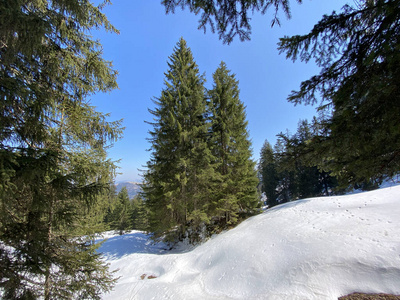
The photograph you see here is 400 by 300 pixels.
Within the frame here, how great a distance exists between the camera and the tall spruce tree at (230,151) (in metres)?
12.4

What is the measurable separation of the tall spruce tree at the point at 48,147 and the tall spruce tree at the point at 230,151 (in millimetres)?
8952

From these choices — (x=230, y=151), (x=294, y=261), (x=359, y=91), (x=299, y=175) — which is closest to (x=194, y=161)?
(x=230, y=151)

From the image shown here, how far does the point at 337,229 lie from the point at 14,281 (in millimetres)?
10072

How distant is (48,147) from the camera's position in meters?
3.94

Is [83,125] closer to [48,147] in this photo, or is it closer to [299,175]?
[48,147]

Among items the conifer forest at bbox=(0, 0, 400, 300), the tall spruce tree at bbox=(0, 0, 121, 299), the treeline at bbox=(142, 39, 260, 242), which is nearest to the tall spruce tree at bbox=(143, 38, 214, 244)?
the treeline at bbox=(142, 39, 260, 242)

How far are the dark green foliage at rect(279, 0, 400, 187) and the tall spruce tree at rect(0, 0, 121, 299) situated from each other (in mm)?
4355

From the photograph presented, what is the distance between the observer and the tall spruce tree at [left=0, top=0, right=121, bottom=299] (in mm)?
2486

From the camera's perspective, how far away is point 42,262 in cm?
320

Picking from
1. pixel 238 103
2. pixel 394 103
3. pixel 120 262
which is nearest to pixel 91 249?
pixel 394 103

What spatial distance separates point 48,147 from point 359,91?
6.38 metres

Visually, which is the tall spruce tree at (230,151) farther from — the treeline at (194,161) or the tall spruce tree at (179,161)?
the tall spruce tree at (179,161)

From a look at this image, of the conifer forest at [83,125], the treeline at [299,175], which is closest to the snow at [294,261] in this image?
the treeline at [299,175]

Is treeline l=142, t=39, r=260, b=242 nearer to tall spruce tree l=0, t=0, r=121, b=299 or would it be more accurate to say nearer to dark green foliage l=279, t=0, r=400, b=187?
tall spruce tree l=0, t=0, r=121, b=299
